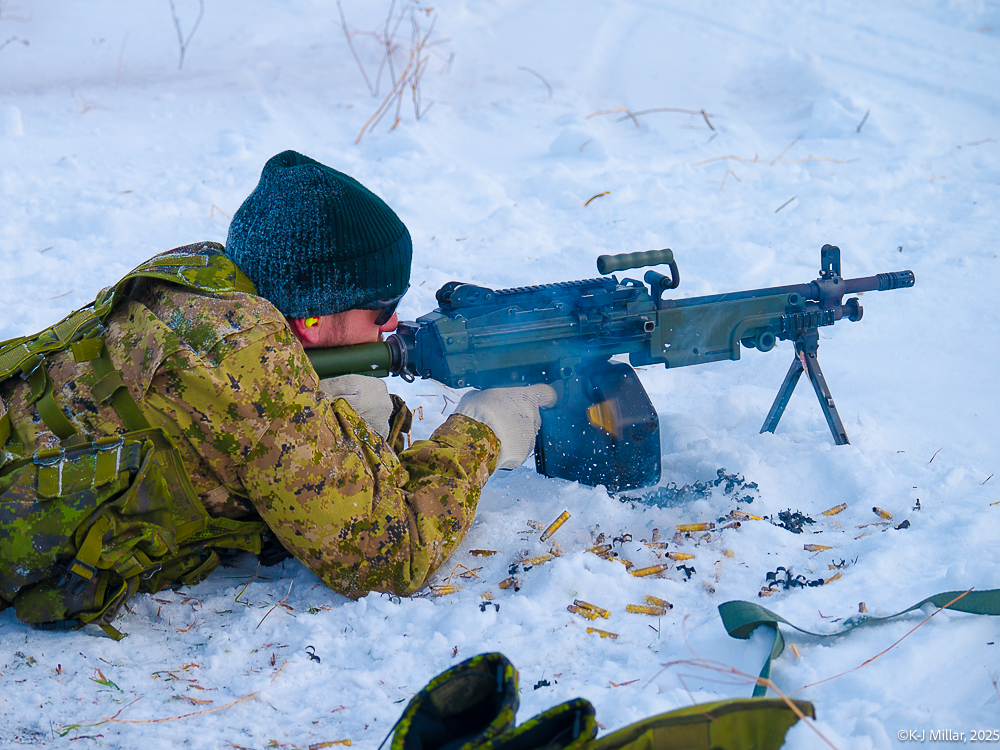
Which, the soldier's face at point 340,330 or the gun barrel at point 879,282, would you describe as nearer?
the soldier's face at point 340,330

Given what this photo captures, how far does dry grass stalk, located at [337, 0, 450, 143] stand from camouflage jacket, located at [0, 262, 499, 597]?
4.24 meters

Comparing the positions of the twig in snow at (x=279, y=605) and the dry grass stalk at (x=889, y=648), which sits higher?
the dry grass stalk at (x=889, y=648)

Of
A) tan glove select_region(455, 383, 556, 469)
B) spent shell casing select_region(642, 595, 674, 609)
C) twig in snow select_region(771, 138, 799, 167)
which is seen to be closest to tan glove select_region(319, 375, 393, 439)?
tan glove select_region(455, 383, 556, 469)

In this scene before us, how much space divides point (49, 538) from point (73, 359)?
1.60ft

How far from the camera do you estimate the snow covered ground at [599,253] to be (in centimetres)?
211

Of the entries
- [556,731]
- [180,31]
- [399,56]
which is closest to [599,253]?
[399,56]

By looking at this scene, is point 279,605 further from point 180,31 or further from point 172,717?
point 180,31

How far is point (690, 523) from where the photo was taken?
9.95 feet

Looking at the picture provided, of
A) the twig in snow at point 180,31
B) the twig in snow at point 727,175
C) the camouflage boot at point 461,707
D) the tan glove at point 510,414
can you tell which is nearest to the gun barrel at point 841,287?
the tan glove at point 510,414

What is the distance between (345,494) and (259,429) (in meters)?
0.30

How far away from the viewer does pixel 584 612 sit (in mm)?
2404

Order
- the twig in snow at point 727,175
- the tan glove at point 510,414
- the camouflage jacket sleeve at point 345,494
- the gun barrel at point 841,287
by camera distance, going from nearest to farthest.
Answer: the camouflage jacket sleeve at point 345,494 → the tan glove at point 510,414 → the gun barrel at point 841,287 → the twig in snow at point 727,175

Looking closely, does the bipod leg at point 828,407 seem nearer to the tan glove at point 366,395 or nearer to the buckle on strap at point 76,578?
the tan glove at point 366,395

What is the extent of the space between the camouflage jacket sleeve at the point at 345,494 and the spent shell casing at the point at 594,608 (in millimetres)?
428
